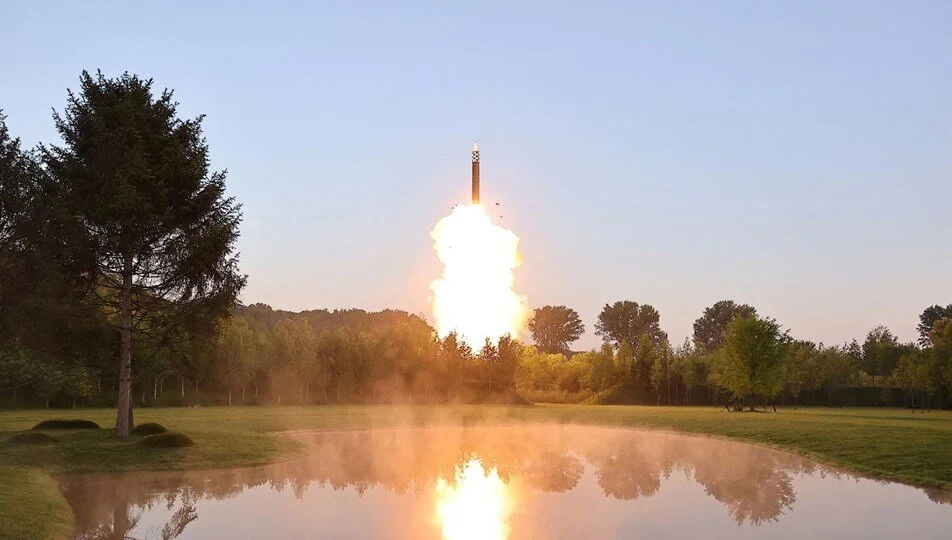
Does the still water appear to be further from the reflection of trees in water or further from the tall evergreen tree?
the tall evergreen tree

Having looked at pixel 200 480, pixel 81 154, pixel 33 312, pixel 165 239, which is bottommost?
pixel 200 480

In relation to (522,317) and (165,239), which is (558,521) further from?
(522,317)

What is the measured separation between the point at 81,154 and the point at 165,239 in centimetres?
561

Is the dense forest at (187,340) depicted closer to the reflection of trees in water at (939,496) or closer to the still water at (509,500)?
the still water at (509,500)

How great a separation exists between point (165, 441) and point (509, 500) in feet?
58.2

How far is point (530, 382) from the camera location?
122 meters

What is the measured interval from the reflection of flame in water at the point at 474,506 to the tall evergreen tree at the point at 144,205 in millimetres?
16307

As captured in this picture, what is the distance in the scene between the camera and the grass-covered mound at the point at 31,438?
111 ft

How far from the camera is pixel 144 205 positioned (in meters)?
36.0

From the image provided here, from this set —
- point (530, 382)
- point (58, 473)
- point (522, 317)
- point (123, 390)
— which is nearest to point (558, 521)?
point (58, 473)

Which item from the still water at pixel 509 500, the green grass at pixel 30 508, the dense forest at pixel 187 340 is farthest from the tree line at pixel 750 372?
the green grass at pixel 30 508

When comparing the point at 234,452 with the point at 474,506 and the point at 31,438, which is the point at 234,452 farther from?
the point at 474,506

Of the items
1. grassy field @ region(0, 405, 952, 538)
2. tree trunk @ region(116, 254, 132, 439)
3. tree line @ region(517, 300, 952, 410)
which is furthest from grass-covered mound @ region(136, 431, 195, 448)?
tree line @ region(517, 300, 952, 410)

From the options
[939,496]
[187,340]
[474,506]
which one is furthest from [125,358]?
[939,496]
